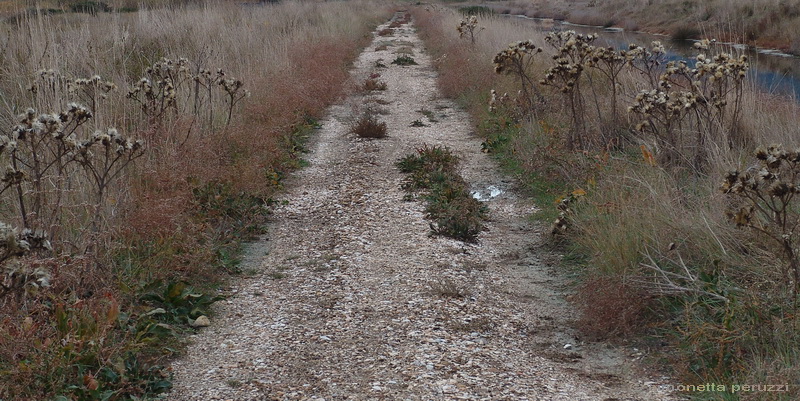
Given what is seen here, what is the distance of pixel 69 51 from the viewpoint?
296 inches

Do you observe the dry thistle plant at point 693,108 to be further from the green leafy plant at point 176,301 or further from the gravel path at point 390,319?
the green leafy plant at point 176,301

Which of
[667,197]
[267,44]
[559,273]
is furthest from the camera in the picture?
[267,44]

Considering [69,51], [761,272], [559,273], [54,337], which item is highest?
[69,51]

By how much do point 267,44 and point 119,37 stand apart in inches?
178

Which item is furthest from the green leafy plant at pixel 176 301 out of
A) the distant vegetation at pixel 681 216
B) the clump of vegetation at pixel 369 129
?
the clump of vegetation at pixel 369 129

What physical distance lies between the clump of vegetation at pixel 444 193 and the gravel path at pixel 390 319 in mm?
150

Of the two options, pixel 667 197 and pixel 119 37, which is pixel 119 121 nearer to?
pixel 119 37

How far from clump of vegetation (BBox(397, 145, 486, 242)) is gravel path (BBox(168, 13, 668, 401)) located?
0.15 meters

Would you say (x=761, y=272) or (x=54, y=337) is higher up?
(x=761, y=272)

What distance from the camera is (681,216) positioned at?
4.81 metres

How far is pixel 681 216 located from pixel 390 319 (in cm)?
212

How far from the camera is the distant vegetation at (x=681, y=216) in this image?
3479 millimetres

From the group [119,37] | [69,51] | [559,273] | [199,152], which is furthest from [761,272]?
[119,37]

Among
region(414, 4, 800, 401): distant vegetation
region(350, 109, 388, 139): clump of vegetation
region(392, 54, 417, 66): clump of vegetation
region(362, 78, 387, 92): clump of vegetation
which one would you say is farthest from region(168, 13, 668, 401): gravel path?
region(392, 54, 417, 66): clump of vegetation
